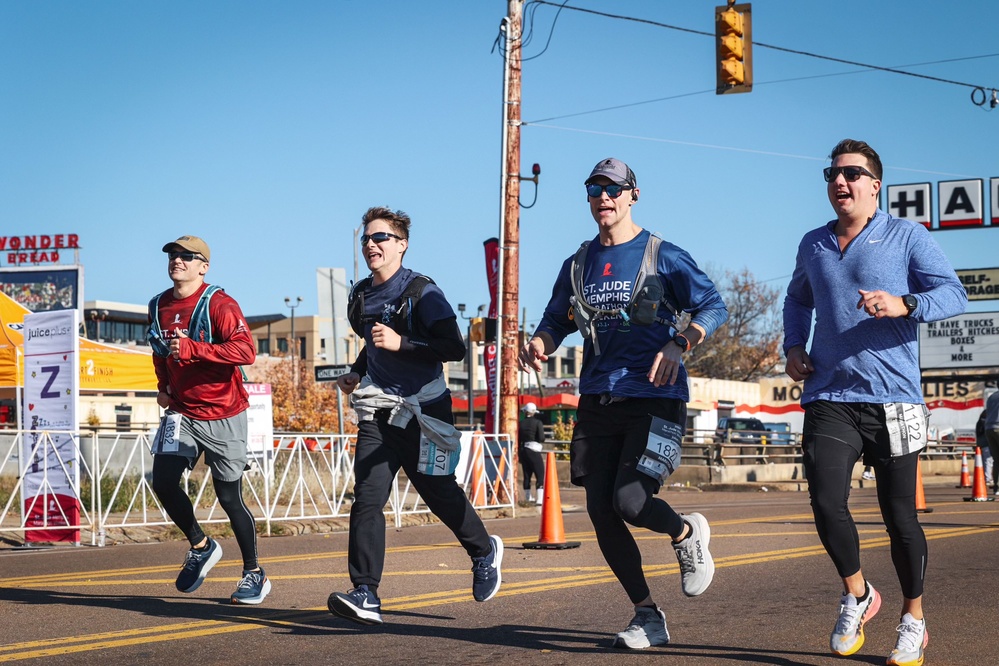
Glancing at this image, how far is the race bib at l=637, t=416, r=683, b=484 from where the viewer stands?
5309 mm

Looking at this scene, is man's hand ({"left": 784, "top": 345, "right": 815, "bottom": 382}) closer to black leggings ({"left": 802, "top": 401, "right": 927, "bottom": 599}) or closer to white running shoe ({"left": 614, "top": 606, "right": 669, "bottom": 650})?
black leggings ({"left": 802, "top": 401, "right": 927, "bottom": 599})

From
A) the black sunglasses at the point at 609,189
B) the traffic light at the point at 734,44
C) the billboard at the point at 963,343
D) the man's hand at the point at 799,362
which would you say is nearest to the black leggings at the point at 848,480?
the man's hand at the point at 799,362

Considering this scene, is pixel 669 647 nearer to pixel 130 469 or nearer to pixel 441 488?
pixel 441 488

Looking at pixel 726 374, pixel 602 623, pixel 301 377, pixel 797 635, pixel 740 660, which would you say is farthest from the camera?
pixel 726 374

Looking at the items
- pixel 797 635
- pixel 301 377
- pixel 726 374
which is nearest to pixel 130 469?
pixel 797 635

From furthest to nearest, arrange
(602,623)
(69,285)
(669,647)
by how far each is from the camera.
Answer: 1. (69,285)
2. (602,623)
3. (669,647)

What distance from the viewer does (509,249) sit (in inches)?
769

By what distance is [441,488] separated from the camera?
6168 millimetres

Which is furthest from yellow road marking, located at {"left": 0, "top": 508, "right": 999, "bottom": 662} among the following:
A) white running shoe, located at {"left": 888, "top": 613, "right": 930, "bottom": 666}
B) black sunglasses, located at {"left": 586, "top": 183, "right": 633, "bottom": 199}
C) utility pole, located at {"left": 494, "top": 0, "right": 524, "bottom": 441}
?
utility pole, located at {"left": 494, "top": 0, "right": 524, "bottom": 441}

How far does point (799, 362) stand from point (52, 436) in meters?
9.10

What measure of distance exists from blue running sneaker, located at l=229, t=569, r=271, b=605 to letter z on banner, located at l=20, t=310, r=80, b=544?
235 inches

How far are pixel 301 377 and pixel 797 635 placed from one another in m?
51.6

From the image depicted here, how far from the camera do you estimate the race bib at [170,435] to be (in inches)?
271

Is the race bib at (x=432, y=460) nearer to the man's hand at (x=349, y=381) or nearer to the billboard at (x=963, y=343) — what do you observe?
the man's hand at (x=349, y=381)
